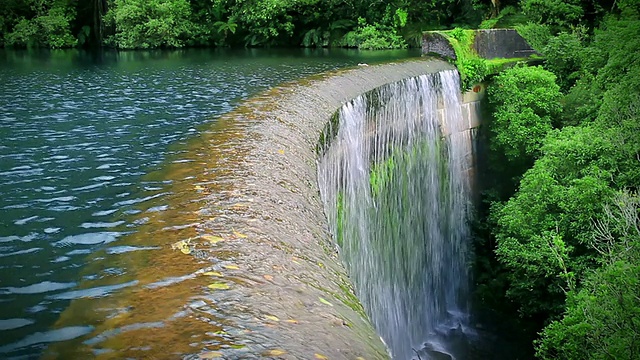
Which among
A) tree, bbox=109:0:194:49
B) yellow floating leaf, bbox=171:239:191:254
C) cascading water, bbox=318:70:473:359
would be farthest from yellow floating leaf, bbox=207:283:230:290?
tree, bbox=109:0:194:49

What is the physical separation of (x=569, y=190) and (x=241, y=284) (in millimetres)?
9807

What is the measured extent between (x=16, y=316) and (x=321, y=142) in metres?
4.53

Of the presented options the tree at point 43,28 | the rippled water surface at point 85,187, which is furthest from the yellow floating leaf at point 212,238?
the tree at point 43,28

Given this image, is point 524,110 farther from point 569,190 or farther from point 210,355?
point 210,355

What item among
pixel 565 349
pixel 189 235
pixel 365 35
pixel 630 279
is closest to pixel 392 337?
pixel 565 349

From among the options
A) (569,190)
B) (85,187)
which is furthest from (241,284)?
(569,190)

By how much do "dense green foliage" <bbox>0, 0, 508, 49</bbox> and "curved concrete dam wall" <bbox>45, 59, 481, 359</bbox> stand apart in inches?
963

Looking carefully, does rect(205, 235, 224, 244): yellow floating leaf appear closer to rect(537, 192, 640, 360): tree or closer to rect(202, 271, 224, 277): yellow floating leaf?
rect(202, 271, 224, 277): yellow floating leaf

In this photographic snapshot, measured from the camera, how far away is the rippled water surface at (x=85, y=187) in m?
3.31

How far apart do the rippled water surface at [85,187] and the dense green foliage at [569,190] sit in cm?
642

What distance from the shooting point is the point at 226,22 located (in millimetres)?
31938

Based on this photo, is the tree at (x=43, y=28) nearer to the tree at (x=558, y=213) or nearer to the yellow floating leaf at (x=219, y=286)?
the tree at (x=558, y=213)

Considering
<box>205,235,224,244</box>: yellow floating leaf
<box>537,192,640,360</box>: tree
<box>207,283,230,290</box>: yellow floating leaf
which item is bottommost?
<box>537,192,640,360</box>: tree

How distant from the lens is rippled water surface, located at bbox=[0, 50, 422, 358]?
3312 millimetres
